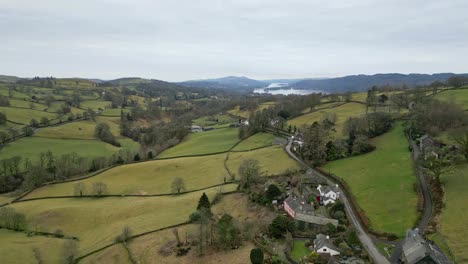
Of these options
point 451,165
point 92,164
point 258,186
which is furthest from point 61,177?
point 451,165

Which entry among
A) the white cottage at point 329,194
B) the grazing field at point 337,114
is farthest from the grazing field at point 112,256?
the grazing field at point 337,114

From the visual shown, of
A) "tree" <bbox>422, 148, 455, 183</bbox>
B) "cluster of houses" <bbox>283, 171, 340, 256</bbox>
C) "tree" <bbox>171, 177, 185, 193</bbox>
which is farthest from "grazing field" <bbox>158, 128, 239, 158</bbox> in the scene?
"tree" <bbox>422, 148, 455, 183</bbox>

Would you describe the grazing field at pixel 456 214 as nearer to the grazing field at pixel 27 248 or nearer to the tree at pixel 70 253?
the tree at pixel 70 253

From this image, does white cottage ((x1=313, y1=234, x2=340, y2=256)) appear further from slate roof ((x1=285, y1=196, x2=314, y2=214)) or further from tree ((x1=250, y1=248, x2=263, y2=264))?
slate roof ((x1=285, y1=196, x2=314, y2=214))

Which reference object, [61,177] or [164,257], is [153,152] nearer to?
[61,177]

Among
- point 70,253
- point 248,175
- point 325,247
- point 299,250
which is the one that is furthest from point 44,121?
point 325,247

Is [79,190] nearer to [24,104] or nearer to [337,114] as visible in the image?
[337,114]
